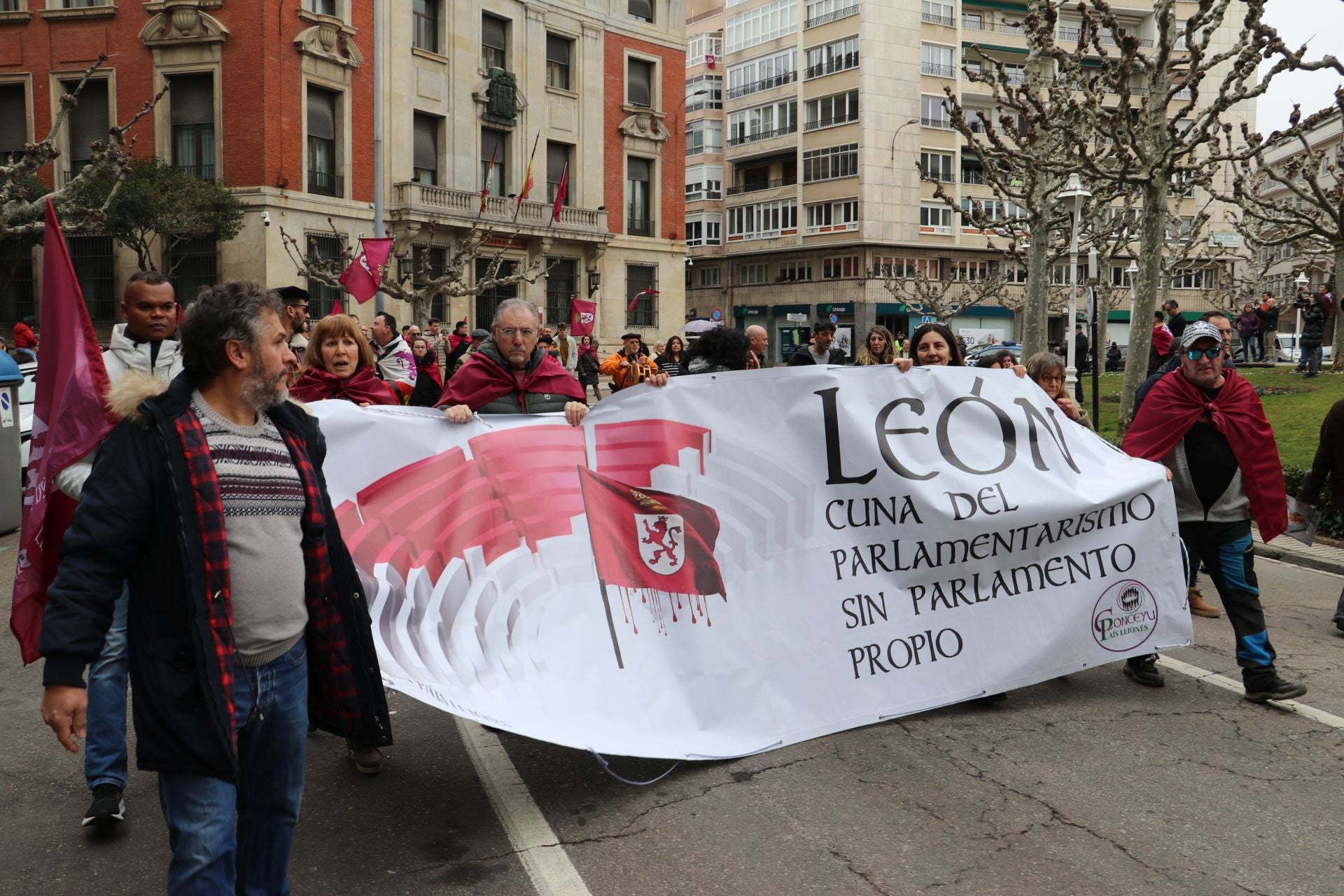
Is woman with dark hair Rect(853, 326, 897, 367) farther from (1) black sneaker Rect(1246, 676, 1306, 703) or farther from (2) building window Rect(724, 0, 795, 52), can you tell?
(2) building window Rect(724, 0, 795, 52)

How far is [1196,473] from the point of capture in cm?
609

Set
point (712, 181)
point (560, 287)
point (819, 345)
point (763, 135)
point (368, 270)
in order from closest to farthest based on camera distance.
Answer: point (819, 345) < point (368, 270) < point (560, 287) < point (763, 135) < point (712, 181)

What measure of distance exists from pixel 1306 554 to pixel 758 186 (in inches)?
2446

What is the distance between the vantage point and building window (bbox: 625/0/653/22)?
47.1m

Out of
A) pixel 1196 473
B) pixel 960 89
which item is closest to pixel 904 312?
pixel 960 89

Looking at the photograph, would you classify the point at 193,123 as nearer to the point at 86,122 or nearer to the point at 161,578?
the point at 86,122

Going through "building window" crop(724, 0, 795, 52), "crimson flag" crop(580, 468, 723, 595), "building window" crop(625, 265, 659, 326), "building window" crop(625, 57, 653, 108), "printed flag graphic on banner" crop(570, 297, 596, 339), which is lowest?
"crimson flag" crop(580, 468, 723, 595)

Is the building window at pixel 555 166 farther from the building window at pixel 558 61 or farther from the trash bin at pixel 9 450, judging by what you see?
the trash bin at pixel 9 450


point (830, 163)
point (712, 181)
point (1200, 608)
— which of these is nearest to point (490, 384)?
point (1200, 608)

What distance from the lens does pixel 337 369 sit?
5.96 metres

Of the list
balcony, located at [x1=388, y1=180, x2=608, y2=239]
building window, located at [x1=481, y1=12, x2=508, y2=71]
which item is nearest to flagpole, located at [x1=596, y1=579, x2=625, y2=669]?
balcony, located at [x1=388, y1=180, x2=608, y2=239]

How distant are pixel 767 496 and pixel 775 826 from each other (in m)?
1.69

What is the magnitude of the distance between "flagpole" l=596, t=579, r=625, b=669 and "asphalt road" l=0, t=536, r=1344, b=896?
0.49 m

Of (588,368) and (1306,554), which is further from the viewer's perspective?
(588,368)
